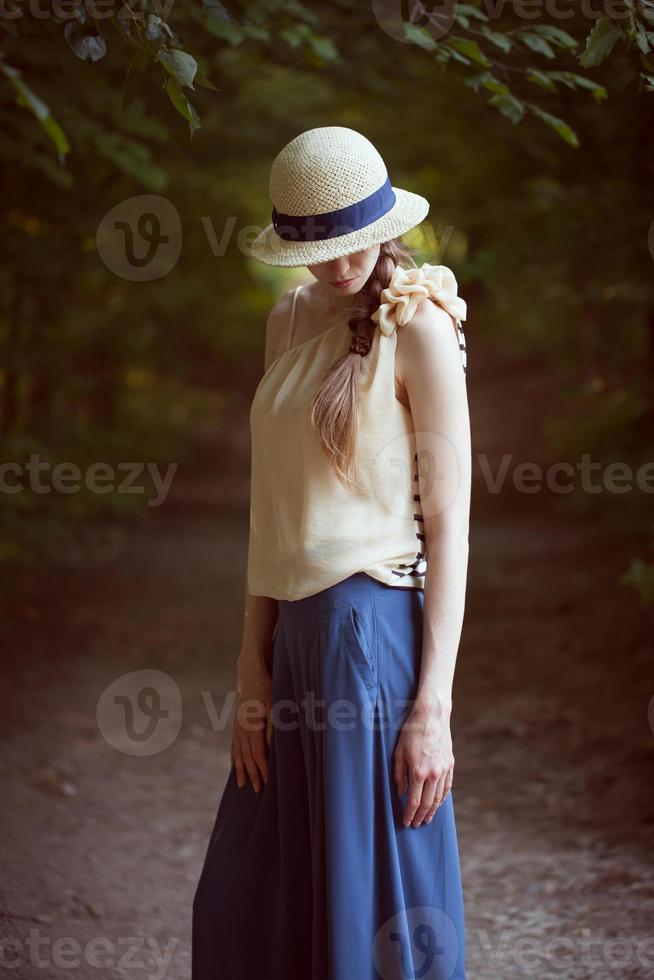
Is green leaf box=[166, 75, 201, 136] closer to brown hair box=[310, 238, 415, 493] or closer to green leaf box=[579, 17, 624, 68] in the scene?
brown hair box=[310, 238, 415, 493]

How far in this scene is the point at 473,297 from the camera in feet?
42.2

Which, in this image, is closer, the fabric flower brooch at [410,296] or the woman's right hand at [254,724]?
the fabric flower brooch at [410,296]

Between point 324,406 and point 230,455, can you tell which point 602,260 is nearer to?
point 324,406

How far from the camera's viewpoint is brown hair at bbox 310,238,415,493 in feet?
6.58

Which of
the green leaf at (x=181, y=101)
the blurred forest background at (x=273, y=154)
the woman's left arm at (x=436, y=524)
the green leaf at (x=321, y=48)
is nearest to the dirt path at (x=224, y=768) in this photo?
the blurred forest background at (x=273, y=154)

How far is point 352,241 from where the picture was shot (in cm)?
203

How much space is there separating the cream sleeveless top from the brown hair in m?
0.02

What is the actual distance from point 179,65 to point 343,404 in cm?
95

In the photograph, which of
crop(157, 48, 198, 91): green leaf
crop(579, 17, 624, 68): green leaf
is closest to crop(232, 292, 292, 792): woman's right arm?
crop(157, 48, 198, 91): green leaf

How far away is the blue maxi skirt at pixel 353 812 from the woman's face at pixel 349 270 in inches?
23.0

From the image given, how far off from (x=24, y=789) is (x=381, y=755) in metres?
2.96

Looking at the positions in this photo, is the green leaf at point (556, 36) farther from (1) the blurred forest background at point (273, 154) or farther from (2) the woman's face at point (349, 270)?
(2) the woman's face at point (349, 270)

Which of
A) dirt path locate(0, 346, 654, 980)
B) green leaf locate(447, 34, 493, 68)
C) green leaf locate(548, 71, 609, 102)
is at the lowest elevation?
dirt path locate(0, 346, 654, 980)

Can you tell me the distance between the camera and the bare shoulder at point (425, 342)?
1.99 metres
